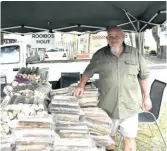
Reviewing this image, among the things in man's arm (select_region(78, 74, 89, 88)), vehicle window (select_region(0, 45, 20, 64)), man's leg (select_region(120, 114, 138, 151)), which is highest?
vehicle window (select_region(0, 45, 20, 64))

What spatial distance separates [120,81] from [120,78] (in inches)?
1.0

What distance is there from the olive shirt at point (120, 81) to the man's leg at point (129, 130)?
0.25 feet

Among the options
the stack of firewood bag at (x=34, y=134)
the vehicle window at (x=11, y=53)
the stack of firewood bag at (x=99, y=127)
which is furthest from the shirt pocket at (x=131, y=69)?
the vehicle window at (x=11, y=53)

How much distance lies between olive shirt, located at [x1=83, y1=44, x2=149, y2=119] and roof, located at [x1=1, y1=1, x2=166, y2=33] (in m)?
0.84

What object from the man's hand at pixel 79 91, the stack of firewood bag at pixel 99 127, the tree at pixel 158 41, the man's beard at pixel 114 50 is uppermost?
the tree at pixel 158 41

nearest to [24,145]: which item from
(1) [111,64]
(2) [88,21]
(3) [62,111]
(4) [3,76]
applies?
(3) [62,111]

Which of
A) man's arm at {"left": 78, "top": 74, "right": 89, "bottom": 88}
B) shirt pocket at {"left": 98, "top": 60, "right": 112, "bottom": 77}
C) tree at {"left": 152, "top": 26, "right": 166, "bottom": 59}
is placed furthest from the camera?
tree at {"left": 152, "top": 26, "right": 166, "bottom": 59}

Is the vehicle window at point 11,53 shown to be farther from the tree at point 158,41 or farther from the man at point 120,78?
the man at point 120,78

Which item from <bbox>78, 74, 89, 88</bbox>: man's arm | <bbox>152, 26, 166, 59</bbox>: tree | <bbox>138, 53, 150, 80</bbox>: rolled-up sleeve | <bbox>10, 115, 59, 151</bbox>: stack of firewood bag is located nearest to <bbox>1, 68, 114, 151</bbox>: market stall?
<bbox>10, 115, 59, 151</bbox>: stack of firewood bag

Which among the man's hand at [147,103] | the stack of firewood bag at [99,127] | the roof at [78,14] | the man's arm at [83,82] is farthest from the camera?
the roof at [78,14]

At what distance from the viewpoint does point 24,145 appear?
53.6 inches

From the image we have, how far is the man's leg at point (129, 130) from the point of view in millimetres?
2346

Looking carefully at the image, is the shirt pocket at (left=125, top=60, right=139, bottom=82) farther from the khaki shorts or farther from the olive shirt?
the khaki shorts

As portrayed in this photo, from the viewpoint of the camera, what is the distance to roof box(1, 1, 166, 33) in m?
3.12
